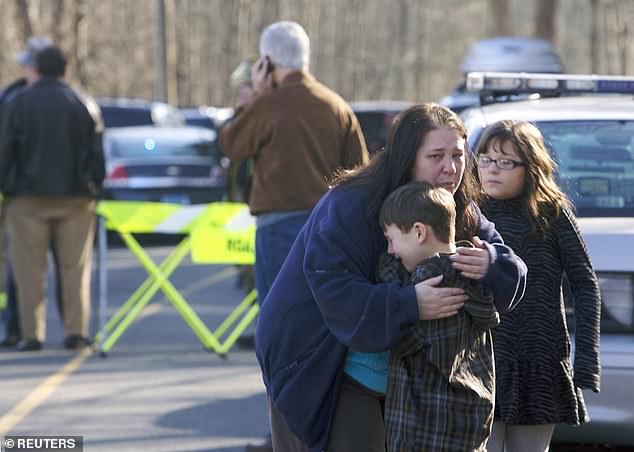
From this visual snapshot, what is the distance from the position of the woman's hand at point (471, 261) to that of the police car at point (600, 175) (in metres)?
2.03

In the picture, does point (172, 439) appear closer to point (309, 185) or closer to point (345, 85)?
point (309, 185)

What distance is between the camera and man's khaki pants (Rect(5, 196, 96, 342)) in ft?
33.8

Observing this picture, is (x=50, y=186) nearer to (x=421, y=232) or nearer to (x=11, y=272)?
(x=11, y=272)

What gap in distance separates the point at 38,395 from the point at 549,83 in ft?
11.5

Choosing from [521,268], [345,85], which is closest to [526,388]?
[521,268]

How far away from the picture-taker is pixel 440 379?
398cm

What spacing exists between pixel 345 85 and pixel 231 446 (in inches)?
2819

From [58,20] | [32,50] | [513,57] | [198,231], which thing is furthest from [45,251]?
[58,20]

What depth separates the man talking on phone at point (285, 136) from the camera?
Result: 24.0ft

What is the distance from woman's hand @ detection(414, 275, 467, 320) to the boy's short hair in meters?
0.15

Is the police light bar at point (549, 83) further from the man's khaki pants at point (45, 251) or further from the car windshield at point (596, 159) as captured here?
the man's khaki pants at point (45, 251)

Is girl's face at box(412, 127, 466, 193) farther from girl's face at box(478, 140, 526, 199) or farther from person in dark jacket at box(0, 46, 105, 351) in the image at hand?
person in dark jacket at box(0, 46, 105, 351)

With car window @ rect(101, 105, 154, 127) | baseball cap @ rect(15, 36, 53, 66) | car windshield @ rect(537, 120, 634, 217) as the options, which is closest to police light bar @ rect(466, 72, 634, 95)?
car windshield @ rect(537, 120, 634, 217)

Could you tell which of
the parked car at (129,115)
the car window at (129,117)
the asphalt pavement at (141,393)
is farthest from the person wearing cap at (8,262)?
the car window at (129,117)
